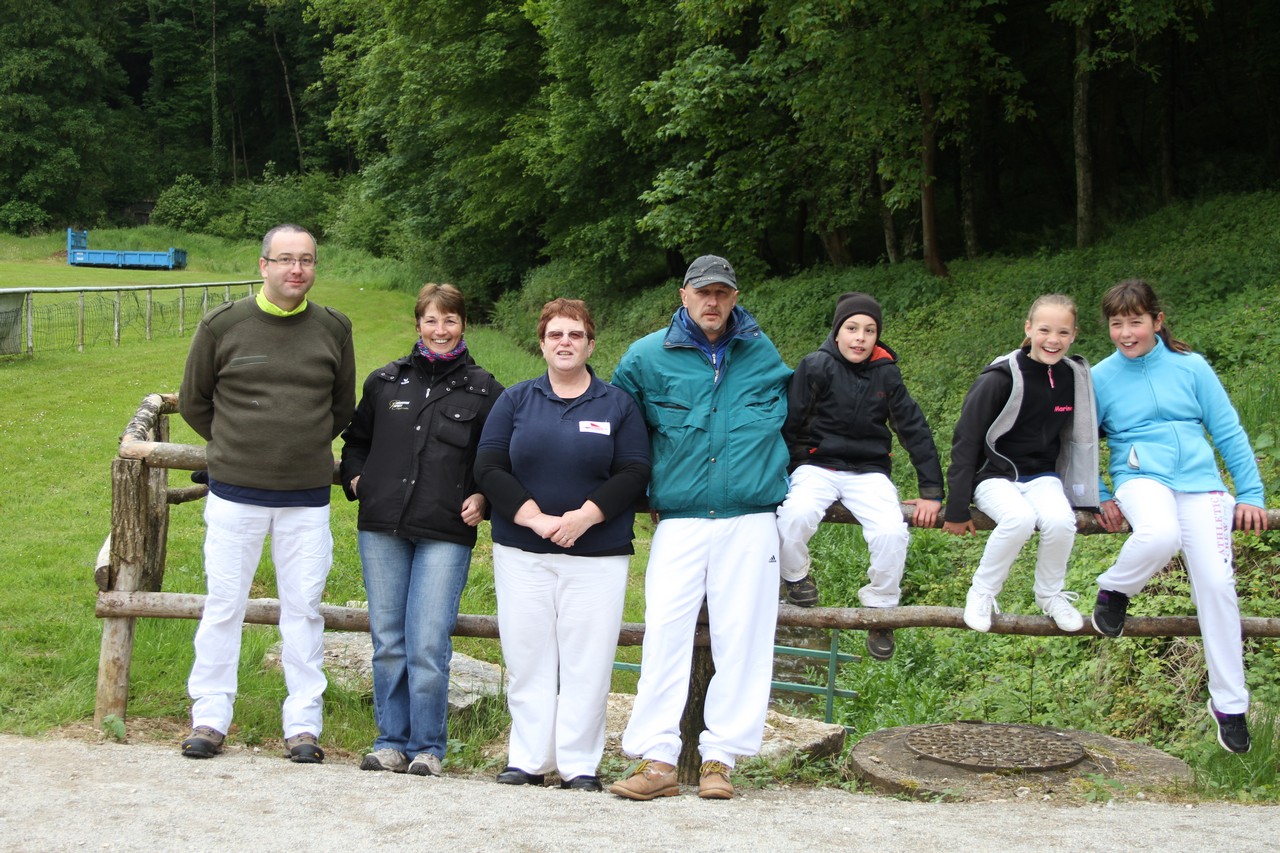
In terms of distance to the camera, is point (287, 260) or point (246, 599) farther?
point (246, 599)

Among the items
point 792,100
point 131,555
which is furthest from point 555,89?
point 131,555

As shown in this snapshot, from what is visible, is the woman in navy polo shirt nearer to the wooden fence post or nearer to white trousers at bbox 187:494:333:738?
white trousers at bbox 187:494:333:738

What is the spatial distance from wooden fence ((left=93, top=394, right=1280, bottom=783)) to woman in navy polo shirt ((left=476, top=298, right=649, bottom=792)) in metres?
0.52

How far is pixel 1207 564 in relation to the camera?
16.8 ft

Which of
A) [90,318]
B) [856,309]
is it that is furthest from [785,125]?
[856,309]

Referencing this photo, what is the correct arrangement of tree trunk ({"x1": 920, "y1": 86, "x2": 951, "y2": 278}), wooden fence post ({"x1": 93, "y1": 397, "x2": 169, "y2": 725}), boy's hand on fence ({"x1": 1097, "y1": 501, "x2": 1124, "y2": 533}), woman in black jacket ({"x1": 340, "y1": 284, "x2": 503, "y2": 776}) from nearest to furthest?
woman in black jacket ({"x1": 340, "y1": 284, "x2": 503, "y2": 776}), boy's hand on fence ({"x1": 1097, "y1": 501, "x2": 1124, "y2": 533}), wooden fence post ({"x1": 93, "y1": 397, "x2": 169, "y2": 725}), tree trunk ({"x1": 920, "y1": 86, "x2": 951, "y2": 278})

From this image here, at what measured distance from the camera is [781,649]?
7.76 meters

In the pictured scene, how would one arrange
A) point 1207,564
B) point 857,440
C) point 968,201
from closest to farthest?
point 1207,564 → point 857,440 → point 968,201

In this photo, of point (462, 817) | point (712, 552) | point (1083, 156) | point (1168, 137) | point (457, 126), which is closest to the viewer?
point (462, 817)

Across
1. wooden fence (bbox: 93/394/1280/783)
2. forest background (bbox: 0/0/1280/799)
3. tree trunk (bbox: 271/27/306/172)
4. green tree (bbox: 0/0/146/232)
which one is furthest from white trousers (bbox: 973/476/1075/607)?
tree trunk (bbox: 271/27/306/172)

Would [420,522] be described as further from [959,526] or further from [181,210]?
[181,210]

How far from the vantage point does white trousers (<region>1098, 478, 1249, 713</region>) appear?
5.09 m

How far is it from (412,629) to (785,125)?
1926cm

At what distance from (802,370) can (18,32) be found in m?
65.0
